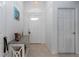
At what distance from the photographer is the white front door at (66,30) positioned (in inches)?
173

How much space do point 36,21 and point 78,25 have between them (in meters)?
2.61

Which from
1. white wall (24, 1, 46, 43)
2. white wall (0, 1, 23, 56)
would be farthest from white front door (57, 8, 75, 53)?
white wall (24, 1, 46, 43)

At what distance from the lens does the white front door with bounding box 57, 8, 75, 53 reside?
4.38 meters

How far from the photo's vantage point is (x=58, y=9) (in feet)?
14.3

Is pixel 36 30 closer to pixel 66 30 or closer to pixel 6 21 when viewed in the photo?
pixel 66 30

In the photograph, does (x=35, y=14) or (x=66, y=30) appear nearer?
(x=66, y=30)

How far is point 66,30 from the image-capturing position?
4.43 meters

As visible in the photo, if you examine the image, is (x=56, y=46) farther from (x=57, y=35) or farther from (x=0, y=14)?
(x=0, y=14)

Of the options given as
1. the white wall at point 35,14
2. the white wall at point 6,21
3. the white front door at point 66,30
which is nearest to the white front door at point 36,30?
the white wall at point 35,14

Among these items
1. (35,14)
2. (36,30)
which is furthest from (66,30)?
(35,14)

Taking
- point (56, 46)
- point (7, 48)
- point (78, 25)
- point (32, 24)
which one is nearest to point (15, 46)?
point (7, 48)

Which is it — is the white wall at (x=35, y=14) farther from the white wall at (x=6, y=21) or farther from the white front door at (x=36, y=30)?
the white wall at (x=6, y=21)

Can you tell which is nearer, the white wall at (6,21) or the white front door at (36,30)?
the white wall at (6,21)

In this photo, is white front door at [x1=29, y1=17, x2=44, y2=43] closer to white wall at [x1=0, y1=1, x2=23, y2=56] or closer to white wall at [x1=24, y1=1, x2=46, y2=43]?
white wall at [x1=24, y1=1, x2=46, y2=43]
